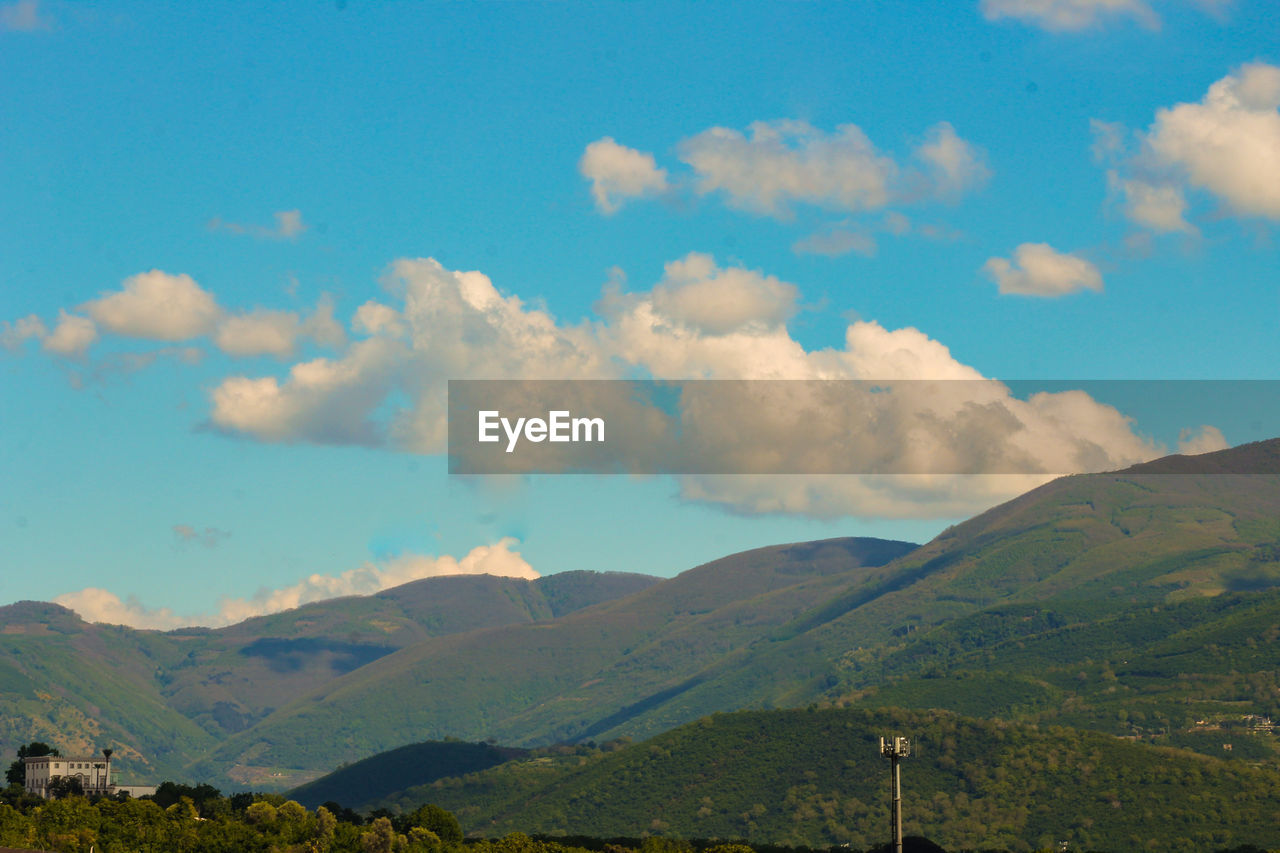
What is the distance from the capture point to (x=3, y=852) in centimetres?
17762

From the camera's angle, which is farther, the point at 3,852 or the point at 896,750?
the point at 3,852

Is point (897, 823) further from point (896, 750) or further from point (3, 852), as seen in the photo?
point (3, 852)

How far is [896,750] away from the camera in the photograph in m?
135

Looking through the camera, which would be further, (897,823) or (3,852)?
(3,852)

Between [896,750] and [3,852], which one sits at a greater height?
[896,750]

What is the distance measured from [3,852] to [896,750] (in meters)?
111

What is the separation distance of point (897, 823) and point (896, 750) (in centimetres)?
696

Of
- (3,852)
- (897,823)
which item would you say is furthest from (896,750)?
(3,852)

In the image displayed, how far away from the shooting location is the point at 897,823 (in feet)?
430

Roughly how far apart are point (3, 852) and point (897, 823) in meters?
111
